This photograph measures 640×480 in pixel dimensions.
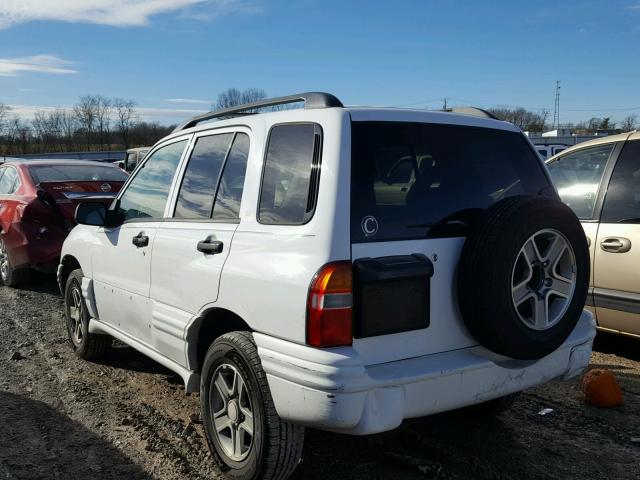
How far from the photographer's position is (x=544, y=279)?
293cm

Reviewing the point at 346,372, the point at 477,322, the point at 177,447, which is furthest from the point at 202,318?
the point at 477,322

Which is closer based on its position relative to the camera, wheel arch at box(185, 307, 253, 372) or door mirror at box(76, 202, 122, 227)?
wheel arch at box(185, 307, 253, 372)

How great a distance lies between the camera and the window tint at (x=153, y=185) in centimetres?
396

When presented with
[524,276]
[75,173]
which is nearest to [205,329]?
[524,276]

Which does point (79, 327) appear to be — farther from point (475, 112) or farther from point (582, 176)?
point (582, 176)

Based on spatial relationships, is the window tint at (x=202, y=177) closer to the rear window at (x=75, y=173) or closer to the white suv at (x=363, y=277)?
the white suv at (x=363, y=277)

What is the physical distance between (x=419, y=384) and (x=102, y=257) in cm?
286

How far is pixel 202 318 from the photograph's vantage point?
3.28 metres

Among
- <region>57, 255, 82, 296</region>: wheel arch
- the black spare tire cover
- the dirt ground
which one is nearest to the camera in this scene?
the black spare tire cover

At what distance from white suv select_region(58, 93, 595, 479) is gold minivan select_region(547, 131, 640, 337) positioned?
5.07 ft

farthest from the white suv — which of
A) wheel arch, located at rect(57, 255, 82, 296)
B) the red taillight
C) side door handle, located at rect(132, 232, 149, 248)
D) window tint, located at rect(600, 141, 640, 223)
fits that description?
wheel arch, located at rect(57, 255, 82, 296)

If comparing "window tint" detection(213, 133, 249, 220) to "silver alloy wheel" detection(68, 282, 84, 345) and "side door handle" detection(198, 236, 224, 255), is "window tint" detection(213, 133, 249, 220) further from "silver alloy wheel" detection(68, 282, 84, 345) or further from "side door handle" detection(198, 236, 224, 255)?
"silver alloy wheel" detection(68, 282, 84, 345)

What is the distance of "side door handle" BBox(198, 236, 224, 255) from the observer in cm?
312

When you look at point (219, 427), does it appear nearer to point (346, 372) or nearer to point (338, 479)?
point (338, 479)
